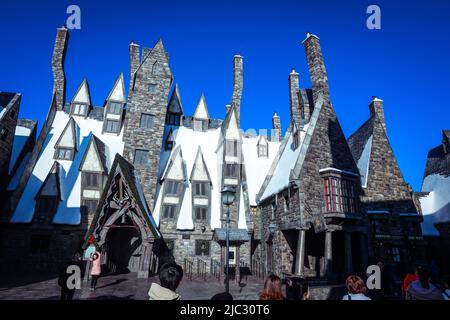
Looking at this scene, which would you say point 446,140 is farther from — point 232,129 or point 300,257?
point 300,257

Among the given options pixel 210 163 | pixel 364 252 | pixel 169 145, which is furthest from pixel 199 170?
pixel 364 252

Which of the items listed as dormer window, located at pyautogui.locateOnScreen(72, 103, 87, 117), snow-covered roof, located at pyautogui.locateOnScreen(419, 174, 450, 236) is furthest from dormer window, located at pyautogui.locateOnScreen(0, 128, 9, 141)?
snow-covered roof, located at pyautogui.locateOnScreen(419, 174, 450, 236)

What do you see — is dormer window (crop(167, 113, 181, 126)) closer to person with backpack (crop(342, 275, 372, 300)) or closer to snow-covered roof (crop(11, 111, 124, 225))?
snow-covered roof (crop(11, 111, 124, 225))

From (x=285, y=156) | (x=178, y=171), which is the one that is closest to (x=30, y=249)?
(x=178, y=171)

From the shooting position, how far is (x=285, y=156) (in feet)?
63.8

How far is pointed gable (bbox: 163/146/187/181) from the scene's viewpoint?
18855 millimetres

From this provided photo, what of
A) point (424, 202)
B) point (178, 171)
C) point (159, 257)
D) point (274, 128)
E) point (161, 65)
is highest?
point (161, 65)

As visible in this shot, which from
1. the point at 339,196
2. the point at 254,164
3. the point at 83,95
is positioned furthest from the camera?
the point at 254,164

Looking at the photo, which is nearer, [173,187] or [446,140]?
[173,187]

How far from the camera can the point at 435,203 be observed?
2045cm

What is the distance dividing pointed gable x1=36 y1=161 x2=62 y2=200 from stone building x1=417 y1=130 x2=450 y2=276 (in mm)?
24178

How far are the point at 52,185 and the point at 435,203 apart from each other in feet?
92.6
